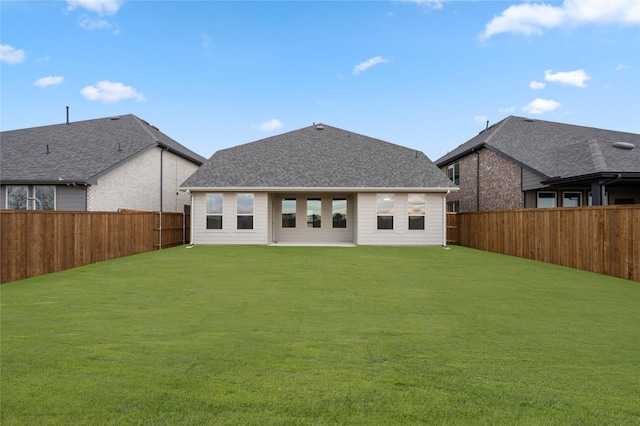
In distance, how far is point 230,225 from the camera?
734 inches

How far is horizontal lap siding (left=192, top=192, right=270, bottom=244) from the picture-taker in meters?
18.6

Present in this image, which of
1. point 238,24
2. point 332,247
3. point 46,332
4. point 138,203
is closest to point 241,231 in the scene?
point 332,247

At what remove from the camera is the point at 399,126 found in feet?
88.3

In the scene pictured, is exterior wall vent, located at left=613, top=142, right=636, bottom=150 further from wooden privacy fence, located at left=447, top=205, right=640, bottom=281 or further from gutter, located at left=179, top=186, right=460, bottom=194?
gutter, located at left=179, top=186, right=460, bottom=194

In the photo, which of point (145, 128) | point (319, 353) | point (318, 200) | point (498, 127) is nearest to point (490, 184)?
point (498, 127)

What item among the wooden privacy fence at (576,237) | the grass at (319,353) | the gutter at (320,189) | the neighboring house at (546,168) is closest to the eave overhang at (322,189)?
the gutter at (320,189)

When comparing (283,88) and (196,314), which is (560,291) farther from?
(283,88)

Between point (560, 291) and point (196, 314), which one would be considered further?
point (560, 291)

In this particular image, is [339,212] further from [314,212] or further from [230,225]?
[230,225]

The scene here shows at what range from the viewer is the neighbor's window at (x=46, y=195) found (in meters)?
16.2

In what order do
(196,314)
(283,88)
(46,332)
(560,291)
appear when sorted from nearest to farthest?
(46,332) → (196,314) → (560,291) → (283,88)

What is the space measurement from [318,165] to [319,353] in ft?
55.1

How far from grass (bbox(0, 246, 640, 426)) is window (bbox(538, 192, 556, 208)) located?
35.0 feet

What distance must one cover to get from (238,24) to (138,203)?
34.7ft
